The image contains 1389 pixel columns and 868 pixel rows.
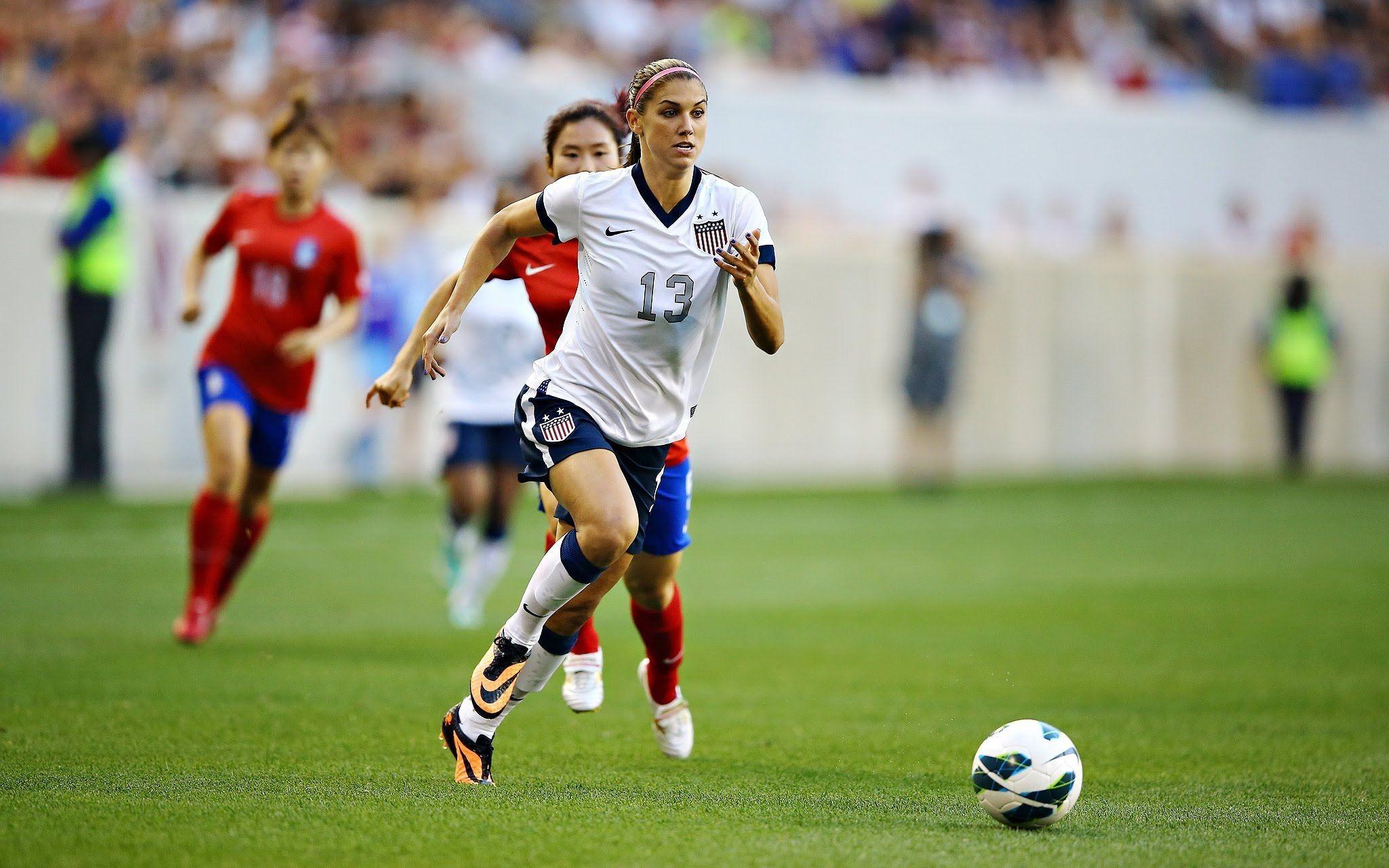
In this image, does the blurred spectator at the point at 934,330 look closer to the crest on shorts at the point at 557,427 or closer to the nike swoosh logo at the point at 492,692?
the crest on shorts at the point at 557,427

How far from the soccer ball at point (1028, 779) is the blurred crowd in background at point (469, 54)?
12891mm

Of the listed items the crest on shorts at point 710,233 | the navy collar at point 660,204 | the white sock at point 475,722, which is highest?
the navy collar at point 660,204

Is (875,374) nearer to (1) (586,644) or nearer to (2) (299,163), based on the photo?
(2) (299,163)

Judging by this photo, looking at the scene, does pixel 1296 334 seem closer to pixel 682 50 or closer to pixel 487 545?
pixel 682 50

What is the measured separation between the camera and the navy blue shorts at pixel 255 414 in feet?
31.4

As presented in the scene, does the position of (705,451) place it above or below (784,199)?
below

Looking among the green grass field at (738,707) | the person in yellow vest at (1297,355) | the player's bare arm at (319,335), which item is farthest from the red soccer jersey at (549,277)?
the person in yellow vest at (1297,355)

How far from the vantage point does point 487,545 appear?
11305mm

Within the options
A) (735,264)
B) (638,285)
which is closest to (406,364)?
(638,285)

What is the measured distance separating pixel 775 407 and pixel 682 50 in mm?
4951

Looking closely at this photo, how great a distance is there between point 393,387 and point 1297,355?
21590 millimetres

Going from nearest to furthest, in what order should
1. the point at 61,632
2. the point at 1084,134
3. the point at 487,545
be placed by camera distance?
the point at 61,632 → the point at 487,545 → the point at 1084,134

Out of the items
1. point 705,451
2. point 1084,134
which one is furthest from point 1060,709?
point 1084,134

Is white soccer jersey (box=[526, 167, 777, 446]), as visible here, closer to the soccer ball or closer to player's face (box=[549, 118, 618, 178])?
player's face (box=[549, 118, 618, 178])
